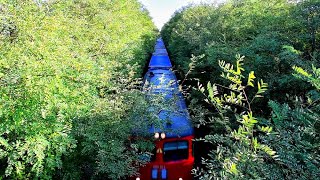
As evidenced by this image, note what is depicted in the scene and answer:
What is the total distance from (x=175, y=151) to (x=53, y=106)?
423 cm

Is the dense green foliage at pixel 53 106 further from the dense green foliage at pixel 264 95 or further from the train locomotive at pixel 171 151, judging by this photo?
the dense green foliage at pixel 264 95

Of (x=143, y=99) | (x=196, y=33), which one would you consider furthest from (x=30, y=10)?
(x=196, y=33)

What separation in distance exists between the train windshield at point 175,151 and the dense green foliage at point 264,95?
3.29 feet

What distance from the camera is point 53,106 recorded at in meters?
5.63

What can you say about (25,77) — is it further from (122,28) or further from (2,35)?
(122,28)

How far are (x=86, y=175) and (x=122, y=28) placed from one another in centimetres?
850

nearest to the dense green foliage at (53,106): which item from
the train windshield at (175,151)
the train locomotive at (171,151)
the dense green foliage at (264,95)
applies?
the train locomotive at (171,151)

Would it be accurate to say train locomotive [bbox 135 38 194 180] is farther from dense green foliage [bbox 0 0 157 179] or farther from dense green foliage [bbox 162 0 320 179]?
dense green foliage [bbox 0 0 157 179]

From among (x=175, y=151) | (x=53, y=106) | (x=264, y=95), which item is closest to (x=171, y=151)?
(x=175, y=151)

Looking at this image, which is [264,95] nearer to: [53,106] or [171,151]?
[171,151]

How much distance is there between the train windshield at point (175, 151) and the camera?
8422 mm

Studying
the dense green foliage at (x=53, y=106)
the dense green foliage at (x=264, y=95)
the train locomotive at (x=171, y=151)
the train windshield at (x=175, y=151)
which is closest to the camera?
the dense green foliage at (x=264, y=95)

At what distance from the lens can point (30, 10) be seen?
619 centimetres

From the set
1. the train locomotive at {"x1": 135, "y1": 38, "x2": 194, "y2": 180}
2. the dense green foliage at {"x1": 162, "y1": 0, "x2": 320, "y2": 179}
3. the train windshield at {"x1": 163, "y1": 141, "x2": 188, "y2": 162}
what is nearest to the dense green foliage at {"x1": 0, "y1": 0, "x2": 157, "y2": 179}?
the train locomotive at {"x1": 135, "y1": 38, "x2": 194, "y2": 180}
